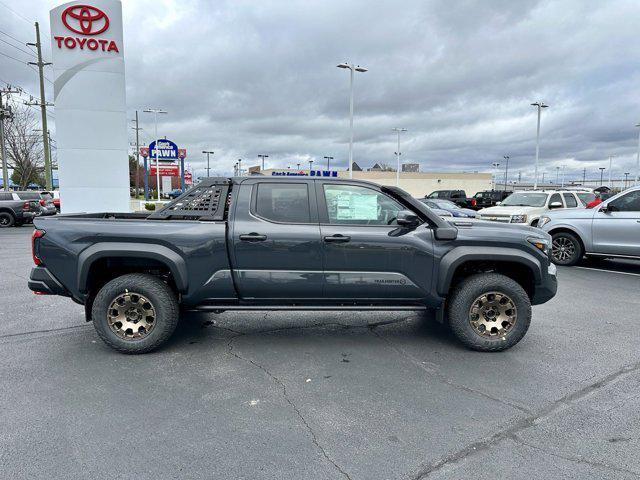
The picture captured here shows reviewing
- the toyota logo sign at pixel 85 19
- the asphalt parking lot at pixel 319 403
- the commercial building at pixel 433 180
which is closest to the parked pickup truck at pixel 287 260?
the asphalt parking lot at pixel 319 403

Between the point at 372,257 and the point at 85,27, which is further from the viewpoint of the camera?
the point at 85,27

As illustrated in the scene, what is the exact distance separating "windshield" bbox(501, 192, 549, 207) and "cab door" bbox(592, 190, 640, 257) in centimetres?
514

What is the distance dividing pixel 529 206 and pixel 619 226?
17.4 ft

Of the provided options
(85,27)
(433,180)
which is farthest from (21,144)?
(433,180)

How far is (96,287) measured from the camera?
443 centimetres

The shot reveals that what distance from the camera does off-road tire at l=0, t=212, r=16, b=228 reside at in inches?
747

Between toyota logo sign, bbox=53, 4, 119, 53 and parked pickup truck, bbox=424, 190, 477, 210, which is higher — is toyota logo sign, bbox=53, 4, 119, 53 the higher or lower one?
the higher one

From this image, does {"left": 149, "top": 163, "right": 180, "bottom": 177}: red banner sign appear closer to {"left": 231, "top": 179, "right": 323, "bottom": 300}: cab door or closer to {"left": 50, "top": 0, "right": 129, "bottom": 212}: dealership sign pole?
{"left": 50, "top": 0, "right": 129, "bottom": 212}: dealership sign pole

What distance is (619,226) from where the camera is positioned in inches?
349

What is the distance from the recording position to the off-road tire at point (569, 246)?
9648mm

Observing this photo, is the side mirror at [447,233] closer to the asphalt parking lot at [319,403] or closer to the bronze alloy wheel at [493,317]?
the bronze alloy wheel at [493,317]

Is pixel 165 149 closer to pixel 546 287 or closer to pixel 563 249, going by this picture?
pixel 563 249

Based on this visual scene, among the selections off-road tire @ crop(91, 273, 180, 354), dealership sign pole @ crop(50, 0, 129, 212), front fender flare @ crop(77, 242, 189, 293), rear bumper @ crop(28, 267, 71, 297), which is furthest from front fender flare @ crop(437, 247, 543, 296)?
dealership sign pole @ crop(50, 0, 129, 212)

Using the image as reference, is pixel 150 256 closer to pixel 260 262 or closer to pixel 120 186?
pixel 260 262
